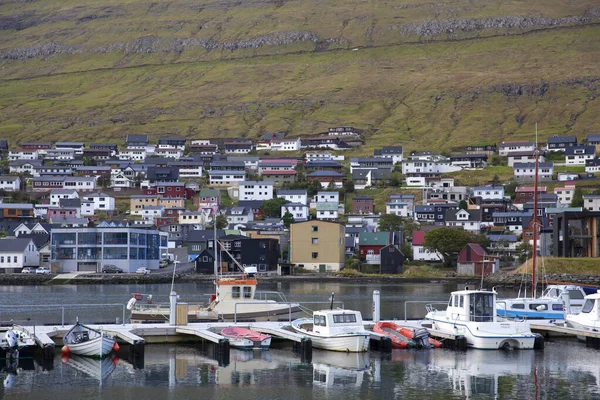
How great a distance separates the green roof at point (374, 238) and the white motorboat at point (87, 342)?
2740 inches

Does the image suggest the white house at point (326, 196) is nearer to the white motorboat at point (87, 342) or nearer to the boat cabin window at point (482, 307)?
the boat cabin window at point (482, 307)

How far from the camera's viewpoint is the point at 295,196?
428 ft

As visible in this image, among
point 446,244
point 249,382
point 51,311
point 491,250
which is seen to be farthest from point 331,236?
point 249,382

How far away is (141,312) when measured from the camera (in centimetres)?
4391

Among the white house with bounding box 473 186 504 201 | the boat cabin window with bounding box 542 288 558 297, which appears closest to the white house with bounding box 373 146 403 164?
the white house with bounding box 473 186 504 201

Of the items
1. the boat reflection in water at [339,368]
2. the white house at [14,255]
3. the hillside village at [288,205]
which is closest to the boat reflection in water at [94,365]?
the boat reflection in water at [339,368]

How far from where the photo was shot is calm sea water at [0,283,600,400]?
96.1 feet

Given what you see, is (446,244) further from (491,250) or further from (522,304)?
(522,304)

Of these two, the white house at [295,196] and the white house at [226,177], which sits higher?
the white house at [226,177]

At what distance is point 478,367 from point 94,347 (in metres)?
Result: 14.1

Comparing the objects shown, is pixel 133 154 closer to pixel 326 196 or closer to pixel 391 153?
pixel 391 153

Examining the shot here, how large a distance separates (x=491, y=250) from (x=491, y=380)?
7635 cm

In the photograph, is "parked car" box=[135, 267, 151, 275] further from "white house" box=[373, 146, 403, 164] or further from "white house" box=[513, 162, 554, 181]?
"white house" box=[373, 146, 403, 164]

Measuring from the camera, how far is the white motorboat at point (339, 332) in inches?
1420
